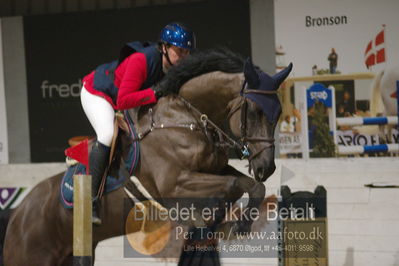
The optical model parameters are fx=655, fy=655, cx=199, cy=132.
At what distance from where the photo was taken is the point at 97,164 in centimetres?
363

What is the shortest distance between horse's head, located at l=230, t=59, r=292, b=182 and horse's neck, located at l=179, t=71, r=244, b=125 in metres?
0.11

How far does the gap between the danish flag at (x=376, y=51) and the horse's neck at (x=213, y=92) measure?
3768 millimetres

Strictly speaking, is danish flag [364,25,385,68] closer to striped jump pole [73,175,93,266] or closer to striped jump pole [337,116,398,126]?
striped jump pole [337,116,398,126]

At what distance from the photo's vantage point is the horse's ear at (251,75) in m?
3.31

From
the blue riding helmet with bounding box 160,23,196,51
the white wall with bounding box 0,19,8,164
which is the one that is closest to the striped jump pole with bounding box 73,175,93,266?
the blue riding helmet with bounding box 160,23,196,51

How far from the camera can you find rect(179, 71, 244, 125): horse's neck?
11.5 ft

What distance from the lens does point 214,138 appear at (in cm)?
350

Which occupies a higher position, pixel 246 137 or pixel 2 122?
pixel 2 122

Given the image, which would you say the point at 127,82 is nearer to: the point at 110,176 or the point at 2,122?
the point at 110,176

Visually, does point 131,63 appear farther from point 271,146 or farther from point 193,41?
point 271,146

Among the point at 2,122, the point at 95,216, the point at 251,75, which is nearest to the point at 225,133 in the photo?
the point at 251,75

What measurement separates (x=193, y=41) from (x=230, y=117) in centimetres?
49

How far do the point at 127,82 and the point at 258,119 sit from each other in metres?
0.72

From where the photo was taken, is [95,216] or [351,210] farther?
[351,210]
